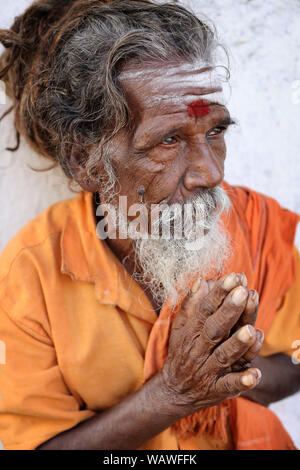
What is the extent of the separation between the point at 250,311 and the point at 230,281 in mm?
102

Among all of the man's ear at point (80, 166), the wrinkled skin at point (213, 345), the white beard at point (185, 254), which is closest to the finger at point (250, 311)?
the wrinkled skin at point (213, 345)

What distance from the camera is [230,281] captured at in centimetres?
124

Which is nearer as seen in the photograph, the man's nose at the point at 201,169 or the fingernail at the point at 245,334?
the fingernail at the point at 245,334

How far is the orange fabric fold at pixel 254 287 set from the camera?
1.59 metres

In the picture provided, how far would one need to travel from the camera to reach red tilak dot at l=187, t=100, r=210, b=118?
1.38m

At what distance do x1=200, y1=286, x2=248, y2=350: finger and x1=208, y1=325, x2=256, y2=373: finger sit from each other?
0.09ft

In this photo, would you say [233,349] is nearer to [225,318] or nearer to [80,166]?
[225,318]

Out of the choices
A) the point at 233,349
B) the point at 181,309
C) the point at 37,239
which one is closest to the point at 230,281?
the point at 233,349

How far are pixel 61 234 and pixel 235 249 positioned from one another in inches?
23.1

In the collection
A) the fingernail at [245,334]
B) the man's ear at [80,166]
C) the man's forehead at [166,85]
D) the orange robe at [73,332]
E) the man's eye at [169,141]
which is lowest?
the orange robe at [73,332]

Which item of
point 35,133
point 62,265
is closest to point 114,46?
point 35,133

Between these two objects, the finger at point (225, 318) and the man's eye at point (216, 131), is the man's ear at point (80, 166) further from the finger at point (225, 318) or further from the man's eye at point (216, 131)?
the finger at point (225, 318)

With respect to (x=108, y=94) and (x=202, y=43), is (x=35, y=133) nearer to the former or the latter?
(x=108, y=94)

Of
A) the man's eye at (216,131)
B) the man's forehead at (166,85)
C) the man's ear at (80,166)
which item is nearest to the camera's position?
the man's forehead at (166,85)
